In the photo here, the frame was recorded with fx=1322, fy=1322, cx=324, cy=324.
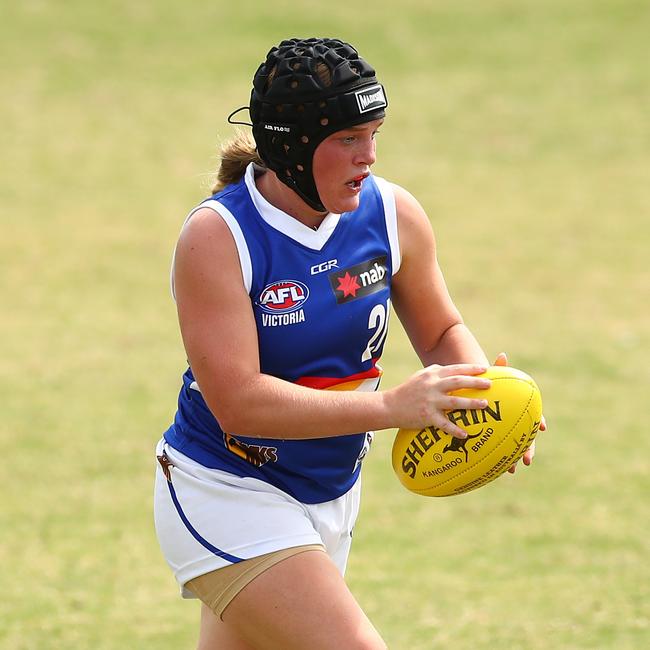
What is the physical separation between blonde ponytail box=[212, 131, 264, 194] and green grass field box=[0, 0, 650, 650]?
9.27ft

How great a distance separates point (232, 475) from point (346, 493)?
0.41 metres

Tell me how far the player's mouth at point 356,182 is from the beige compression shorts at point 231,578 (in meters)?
1.02

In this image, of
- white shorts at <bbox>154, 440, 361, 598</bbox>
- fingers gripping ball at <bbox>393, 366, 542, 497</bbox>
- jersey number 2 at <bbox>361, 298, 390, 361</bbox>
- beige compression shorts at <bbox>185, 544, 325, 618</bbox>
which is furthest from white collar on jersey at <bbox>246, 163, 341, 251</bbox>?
beige compression shorts at <bbox>185, 544, 325, 618</bbox>

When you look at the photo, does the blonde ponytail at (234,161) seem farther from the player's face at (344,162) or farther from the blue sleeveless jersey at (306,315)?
the player's face at (344,162)

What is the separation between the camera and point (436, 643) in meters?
5.98

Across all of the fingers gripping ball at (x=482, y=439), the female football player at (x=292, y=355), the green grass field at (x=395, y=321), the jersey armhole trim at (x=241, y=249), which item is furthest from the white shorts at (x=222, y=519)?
the green grass field at (x=395, y=321)

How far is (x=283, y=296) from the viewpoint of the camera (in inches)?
147

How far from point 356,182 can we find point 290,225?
0.78ft

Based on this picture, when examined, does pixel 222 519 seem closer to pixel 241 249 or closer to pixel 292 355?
pixel 292 355

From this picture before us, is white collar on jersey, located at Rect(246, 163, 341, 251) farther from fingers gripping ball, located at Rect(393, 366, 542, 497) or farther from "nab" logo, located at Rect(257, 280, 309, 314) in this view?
fingers gripping ball, located at Rect(393, 366, 542, 497)

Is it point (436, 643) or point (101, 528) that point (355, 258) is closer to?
point (436, 643)

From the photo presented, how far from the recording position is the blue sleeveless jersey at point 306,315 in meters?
3.74


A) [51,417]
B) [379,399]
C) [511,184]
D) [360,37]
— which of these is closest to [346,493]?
[379,399]

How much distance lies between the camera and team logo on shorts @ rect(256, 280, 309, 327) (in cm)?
372
